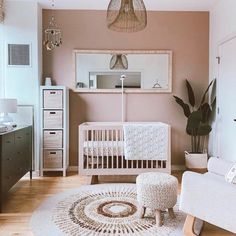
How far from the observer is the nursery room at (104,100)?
3416 millimetres

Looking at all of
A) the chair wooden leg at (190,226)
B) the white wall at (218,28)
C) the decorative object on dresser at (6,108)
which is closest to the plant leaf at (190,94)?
the white wall at (218,28)

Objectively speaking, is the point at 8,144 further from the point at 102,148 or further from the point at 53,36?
the point at 53,36

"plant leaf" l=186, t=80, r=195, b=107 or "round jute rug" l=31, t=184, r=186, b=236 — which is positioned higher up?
"plant leaf" l=186, t=80, r=195, b=107

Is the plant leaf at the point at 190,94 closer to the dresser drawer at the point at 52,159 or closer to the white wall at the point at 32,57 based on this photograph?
the dresser drawer at the point at 52,159

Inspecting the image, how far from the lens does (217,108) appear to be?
416 centimetres

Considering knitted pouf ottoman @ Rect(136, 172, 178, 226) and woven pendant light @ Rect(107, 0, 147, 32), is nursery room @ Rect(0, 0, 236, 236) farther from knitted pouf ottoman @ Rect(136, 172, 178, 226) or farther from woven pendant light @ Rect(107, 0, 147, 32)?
woven pendant light @ Rect(107, 0, 147, 32)

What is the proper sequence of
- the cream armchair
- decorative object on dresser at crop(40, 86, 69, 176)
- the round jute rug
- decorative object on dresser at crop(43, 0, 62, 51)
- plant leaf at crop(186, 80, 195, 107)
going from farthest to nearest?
plant leaf at crop(186, 80, 195, 107) → decorative object on dresser at crop(40, 86, 69, 176) → decorative object on dresser at crop(43, 0, 62, 51) → the round jute rug → the cream armchair

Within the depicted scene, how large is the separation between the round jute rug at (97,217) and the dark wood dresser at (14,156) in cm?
47

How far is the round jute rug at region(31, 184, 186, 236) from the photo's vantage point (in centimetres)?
228

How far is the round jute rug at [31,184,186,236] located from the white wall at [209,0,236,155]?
184cm

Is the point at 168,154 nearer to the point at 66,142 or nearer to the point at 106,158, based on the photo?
the point at 106,158

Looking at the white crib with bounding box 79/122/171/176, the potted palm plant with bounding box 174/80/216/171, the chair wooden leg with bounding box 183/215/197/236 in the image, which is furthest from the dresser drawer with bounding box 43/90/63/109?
the chair wooden leg with bounding box 183/215/197/236

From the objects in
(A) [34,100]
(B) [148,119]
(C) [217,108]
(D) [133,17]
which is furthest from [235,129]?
(A) [34,100]

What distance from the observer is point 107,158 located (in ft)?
11.8
